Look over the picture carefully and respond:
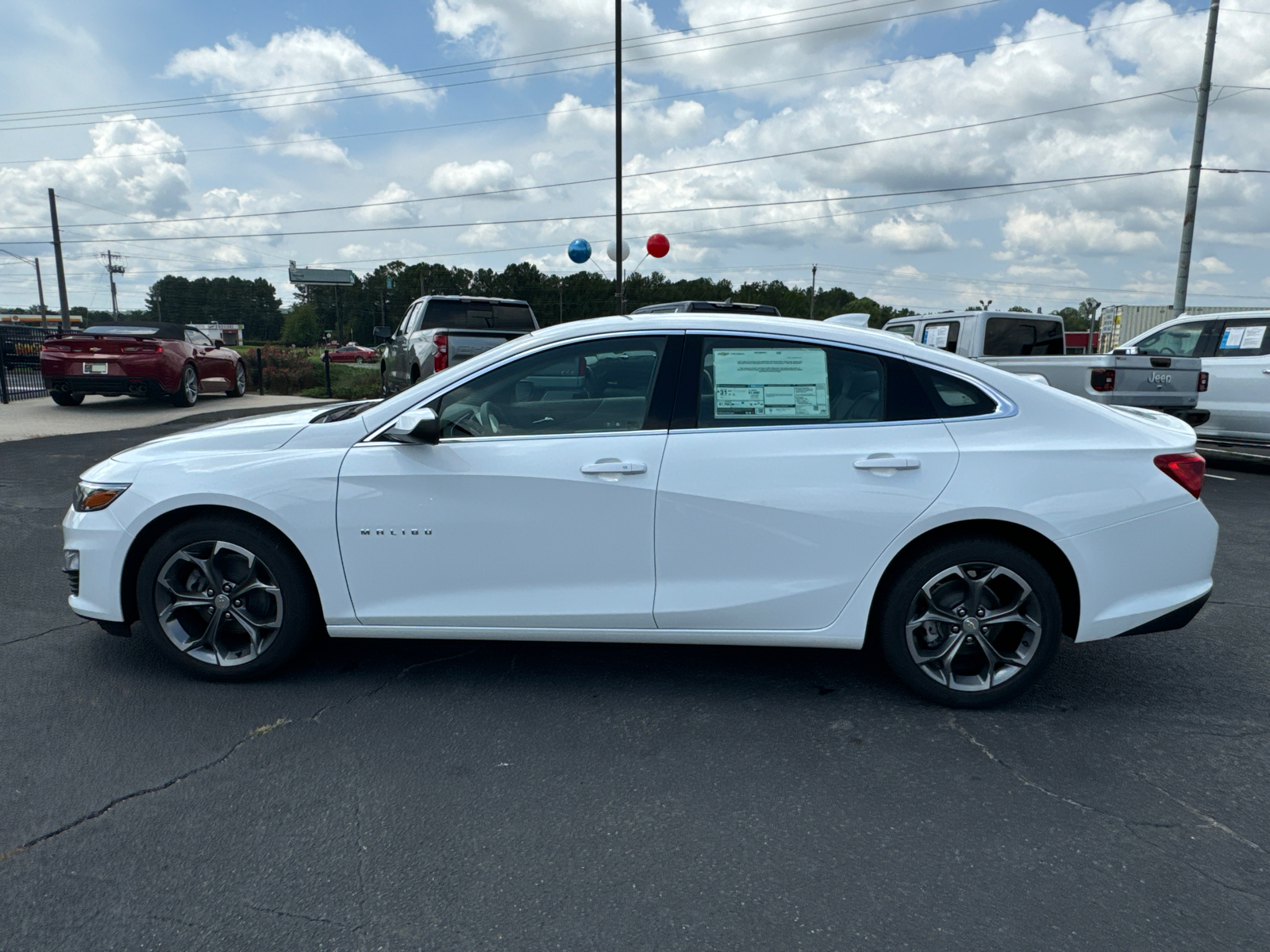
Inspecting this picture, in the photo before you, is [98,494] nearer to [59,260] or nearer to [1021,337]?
[1021,337]

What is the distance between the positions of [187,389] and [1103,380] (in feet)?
47.6

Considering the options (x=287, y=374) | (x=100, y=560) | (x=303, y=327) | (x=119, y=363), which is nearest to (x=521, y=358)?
(x=100, y=560)

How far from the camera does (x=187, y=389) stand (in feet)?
51.3

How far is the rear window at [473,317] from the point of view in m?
12.8

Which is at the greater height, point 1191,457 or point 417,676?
point 1191,457

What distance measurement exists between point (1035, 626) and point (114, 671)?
3.86m

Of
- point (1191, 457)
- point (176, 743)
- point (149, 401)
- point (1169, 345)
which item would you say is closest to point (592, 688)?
point (176, 743)

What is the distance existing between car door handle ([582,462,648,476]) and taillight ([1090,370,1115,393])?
7.87m

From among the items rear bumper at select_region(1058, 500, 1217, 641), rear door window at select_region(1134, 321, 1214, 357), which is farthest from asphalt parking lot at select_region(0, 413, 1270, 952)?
rear door window at select_region(1134, 321, 1214, 357)

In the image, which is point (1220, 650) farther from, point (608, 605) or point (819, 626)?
point (608, 605)

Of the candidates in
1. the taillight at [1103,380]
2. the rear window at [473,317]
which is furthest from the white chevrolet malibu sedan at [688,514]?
the rear window at [473,317]

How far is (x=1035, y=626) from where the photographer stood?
133 inches

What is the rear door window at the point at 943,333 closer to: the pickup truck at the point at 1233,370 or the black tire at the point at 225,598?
the pickup truck at the point at 1233,370

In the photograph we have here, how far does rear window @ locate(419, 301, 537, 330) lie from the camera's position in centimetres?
1275
